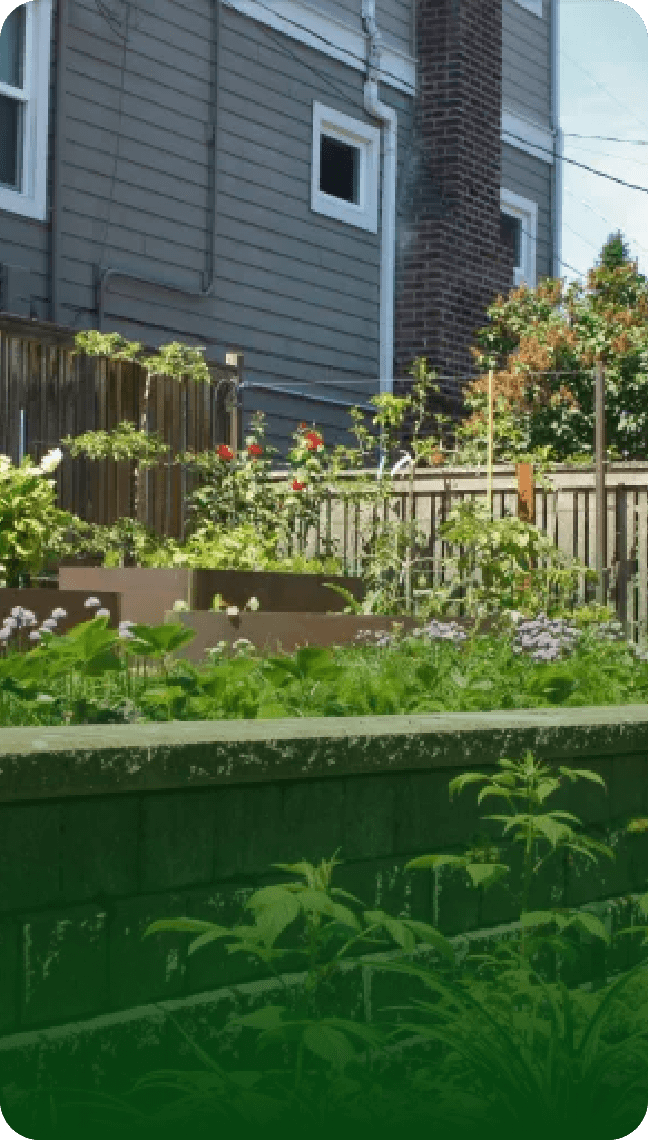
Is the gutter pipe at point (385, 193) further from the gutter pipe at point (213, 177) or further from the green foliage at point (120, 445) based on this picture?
the green foliage at point (120, 445)

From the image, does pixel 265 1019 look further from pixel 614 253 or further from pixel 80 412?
pixel 614 253

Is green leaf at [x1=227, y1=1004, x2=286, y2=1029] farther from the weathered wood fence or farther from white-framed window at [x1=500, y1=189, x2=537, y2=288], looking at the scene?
white-framed window at [x1=500, y1=189, x2=537, y2=288]

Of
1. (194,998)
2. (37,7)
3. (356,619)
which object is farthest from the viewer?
(37,7)

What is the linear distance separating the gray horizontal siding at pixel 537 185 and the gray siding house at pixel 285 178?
37 mm

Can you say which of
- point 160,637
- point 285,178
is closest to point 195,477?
point 285,178

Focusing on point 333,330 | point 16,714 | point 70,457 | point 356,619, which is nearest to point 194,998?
point 16,714

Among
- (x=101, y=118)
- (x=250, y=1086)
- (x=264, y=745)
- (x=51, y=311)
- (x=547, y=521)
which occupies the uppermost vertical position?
(x=101, y=118)

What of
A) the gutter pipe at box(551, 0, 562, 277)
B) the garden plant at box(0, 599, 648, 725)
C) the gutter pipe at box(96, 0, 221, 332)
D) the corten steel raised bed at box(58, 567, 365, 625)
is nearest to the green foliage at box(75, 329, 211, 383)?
the corten steel raised bed at box(58, 567, 365, 625)

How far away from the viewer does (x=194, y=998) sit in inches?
128

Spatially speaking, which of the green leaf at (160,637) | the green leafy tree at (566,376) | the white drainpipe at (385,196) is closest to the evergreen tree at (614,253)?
the green leafy tree at (566,376)

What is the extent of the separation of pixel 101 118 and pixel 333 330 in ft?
10.7

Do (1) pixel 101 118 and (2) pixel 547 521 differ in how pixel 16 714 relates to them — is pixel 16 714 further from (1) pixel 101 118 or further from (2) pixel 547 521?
(1) pixel 101 118

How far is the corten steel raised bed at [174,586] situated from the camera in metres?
6.83

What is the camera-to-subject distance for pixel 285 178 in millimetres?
14070
